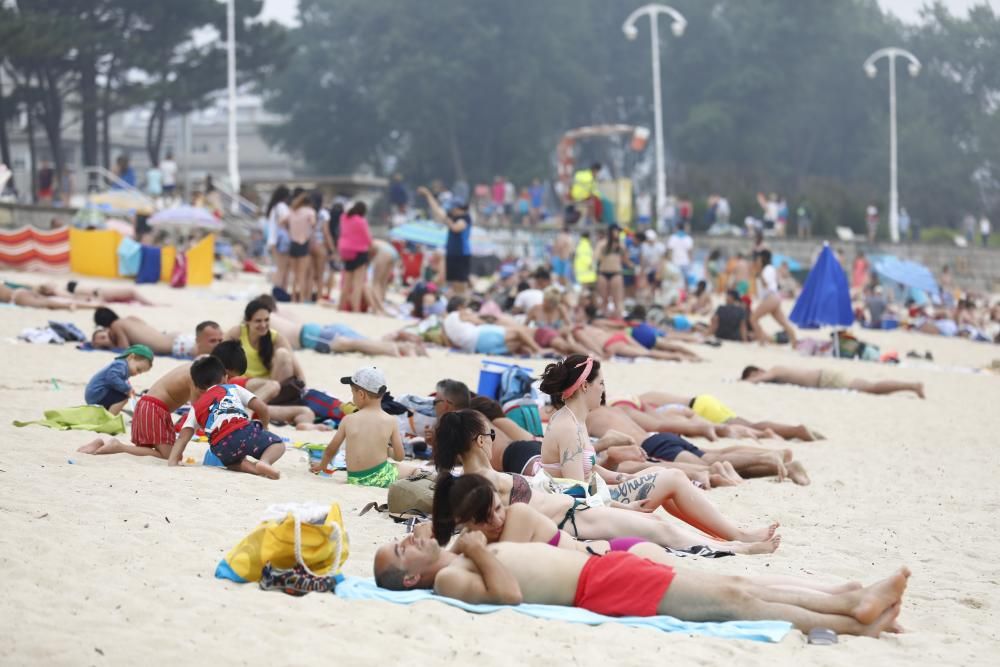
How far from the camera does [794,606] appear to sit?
500 cm

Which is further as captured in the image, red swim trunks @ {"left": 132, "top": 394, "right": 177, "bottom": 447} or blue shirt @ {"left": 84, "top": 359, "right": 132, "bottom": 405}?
blue shirt @ {"left": 84, "top": 359, "right": 132, "bottom": 405}

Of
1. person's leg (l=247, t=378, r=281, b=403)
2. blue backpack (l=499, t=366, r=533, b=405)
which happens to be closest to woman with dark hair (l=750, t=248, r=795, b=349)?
blue backpack (l=499, t=366, r=533, b=405)

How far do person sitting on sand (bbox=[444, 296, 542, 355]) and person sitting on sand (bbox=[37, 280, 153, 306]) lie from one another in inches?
149

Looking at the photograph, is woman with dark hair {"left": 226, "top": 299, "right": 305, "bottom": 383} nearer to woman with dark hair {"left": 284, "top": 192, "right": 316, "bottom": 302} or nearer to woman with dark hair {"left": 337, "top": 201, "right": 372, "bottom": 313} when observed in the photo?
woman with dark hair {"left": 337, "top": 201, "right": 372, "bottom": 313}

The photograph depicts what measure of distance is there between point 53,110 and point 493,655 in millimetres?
35238

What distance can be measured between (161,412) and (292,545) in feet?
8.80

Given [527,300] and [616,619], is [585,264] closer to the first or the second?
[527,300]

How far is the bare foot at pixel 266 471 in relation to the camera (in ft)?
24.3

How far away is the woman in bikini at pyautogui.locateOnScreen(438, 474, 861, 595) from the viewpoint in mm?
5168

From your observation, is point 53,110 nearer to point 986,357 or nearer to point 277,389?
point 986,357

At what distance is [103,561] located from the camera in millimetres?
5309

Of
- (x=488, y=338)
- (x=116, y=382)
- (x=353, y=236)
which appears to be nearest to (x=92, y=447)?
(x=116, y=382)

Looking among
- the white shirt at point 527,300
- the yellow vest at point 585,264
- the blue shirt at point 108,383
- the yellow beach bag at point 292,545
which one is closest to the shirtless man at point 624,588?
the yellow beach bag at point 292,545

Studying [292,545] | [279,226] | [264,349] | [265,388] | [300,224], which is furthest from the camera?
[279,226]
